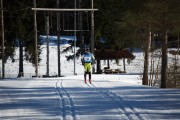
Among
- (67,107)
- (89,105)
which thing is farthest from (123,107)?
(67,107)

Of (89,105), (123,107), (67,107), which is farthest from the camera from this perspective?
(89,105)

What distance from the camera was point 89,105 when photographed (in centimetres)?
1191

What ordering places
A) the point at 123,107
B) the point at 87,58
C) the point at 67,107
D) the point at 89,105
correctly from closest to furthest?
the point at 123,107 < the point at 67,107 < the point at 89,105 < the point at 87,58

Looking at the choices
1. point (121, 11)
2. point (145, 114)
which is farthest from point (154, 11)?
point (145, 114)

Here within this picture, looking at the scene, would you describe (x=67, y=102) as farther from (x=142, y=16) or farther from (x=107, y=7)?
(x=107, y=7)

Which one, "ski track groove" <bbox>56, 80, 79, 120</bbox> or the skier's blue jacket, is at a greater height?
the skier's blue jacket

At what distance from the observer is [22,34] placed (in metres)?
41.1

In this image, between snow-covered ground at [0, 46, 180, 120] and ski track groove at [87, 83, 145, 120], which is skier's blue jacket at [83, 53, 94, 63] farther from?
ski track groove at [87, 83, 145, 120]

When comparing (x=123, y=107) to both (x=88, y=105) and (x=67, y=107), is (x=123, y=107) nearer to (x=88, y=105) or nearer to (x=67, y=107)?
(x=88, y=105)

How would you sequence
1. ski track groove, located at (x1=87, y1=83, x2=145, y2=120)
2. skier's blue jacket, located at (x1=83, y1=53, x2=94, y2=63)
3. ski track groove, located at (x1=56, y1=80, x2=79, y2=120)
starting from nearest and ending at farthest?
ski track groove, located at (x1=87, y1=83, x2=145, y2=120) < ski track groove, located at (x1=56, y1=80, x2=79, y2=120) < skier's blue jacket, located at (x1=83, y1=53, x2=94, y2=63)

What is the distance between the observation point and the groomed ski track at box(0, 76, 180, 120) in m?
10.2

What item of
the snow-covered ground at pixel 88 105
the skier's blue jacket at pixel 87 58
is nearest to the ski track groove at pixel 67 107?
the snow-covered ground at pixel 88 105

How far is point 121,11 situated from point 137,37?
1.95 meters

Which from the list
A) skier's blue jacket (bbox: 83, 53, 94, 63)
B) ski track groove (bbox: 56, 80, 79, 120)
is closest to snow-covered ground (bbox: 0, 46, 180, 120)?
ski track groove (bbox: 56, 80, 79, 120)
